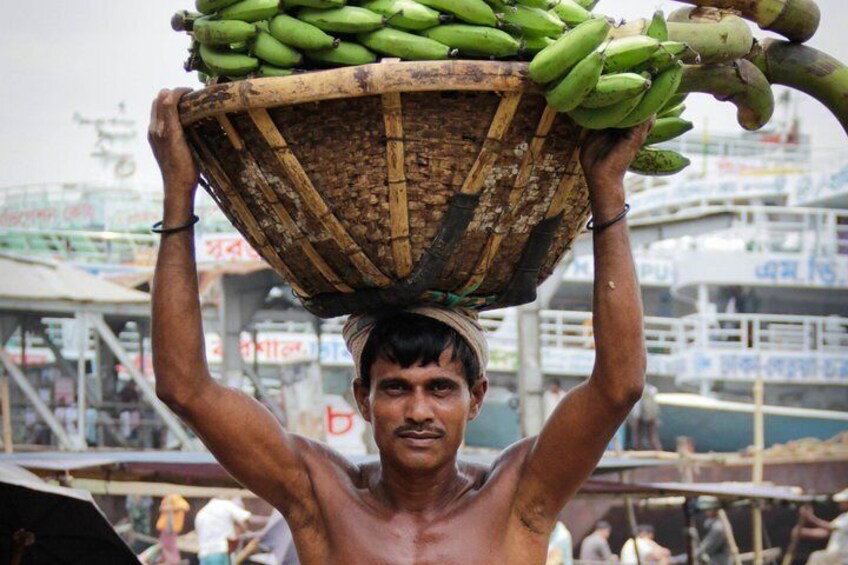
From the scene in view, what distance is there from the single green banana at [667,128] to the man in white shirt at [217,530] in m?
9.09

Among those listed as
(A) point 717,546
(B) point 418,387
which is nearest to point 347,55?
(B) point 418,387

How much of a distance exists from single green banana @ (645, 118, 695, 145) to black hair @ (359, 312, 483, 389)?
625mm

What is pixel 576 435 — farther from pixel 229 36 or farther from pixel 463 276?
pixel 229 36

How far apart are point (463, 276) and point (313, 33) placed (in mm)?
648

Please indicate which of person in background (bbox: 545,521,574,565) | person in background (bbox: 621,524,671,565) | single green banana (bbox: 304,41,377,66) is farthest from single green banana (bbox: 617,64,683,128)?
person in background (bbox: 621,524,671,565)

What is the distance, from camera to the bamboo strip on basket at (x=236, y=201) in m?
2.86

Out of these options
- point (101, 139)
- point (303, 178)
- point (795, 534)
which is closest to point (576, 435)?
point (303, 178)

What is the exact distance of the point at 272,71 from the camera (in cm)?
268

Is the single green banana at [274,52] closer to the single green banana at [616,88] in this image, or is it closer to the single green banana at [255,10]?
the single green banana at [255,10]

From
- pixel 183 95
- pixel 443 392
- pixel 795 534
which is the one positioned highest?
pixel 183 95

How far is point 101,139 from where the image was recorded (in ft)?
122

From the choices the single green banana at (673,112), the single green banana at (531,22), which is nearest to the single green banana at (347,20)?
the single green banana at (531,22)

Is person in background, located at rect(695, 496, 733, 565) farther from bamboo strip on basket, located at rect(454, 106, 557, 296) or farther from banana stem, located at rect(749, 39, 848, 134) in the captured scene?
bamboo strip on basket, located at rect(454, 106, 557, 296)

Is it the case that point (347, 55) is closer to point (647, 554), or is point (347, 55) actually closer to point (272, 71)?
point (272, 71)
